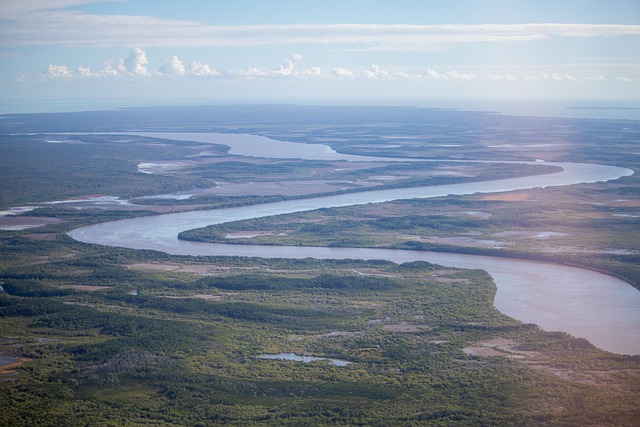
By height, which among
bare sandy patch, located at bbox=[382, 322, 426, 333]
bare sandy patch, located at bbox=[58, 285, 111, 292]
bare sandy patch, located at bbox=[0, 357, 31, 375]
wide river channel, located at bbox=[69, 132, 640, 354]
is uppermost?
wide river channel, located at bbox=[69, 132, 640, 354]

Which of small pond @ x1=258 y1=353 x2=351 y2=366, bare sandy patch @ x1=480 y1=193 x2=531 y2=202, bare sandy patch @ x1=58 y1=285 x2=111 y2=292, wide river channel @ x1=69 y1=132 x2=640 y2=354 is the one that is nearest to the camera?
small pond @ x1=258 y1=353 x2=351 y2=366

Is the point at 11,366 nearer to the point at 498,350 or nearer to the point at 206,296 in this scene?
the point at 206,296

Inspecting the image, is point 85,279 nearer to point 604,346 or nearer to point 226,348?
point 226,348

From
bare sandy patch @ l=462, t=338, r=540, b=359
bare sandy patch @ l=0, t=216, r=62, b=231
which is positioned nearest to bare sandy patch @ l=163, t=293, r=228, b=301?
bare sandy patch @ l=462, t=338, r=540, b=359

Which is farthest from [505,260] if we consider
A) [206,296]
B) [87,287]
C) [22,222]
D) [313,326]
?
[22,222]

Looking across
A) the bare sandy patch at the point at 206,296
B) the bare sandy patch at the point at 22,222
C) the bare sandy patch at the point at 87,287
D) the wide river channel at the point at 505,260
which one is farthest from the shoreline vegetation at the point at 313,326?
the wide river channel at the point at 505,260

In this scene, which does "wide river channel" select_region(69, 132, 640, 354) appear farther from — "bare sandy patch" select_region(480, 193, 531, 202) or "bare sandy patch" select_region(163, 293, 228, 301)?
"bare sandy patch" select_region(163, 293, 228, 301)
